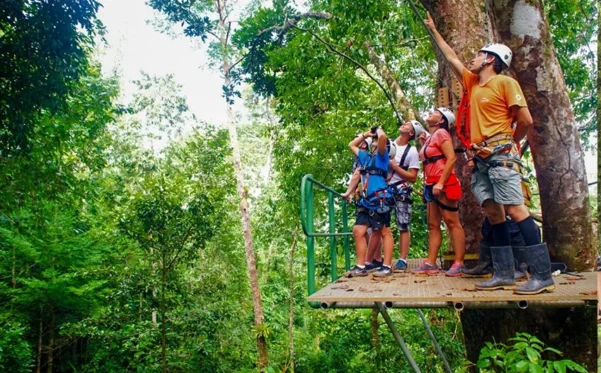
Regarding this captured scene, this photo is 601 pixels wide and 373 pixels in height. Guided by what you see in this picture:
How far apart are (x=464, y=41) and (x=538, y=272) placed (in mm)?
2457

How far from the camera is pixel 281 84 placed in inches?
373

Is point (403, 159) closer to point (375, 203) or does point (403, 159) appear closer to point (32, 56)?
point (375, 203)

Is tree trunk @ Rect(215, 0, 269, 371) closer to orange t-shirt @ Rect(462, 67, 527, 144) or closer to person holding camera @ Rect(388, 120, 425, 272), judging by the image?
person holding camera @ Rect(388, 120, 425, 272)

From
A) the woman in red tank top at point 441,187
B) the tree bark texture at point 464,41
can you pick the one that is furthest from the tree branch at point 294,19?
the woman in red tank top at point 441,187

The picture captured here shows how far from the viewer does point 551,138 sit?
147 inches

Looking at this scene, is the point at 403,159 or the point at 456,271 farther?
the point at 403,159

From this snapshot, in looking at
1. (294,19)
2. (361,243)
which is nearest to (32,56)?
(294,19)

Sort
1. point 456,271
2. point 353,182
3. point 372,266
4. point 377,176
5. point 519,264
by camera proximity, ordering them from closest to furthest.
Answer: point 519,264 → point 456,271 → point 377,176 → point 372,266 → point 353,182

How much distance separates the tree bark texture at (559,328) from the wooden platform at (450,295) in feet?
0.90

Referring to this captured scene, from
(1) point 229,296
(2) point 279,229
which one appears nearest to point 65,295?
(1) point 229,296

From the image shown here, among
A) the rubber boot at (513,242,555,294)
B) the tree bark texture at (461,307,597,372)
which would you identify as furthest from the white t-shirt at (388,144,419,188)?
the rubber boot at (513,242,555,294)

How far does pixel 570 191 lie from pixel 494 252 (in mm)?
1044

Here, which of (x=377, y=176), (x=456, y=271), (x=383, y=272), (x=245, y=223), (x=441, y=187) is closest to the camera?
(x=441, y=187)

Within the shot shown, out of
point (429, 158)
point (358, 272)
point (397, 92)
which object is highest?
point (397, 92)
